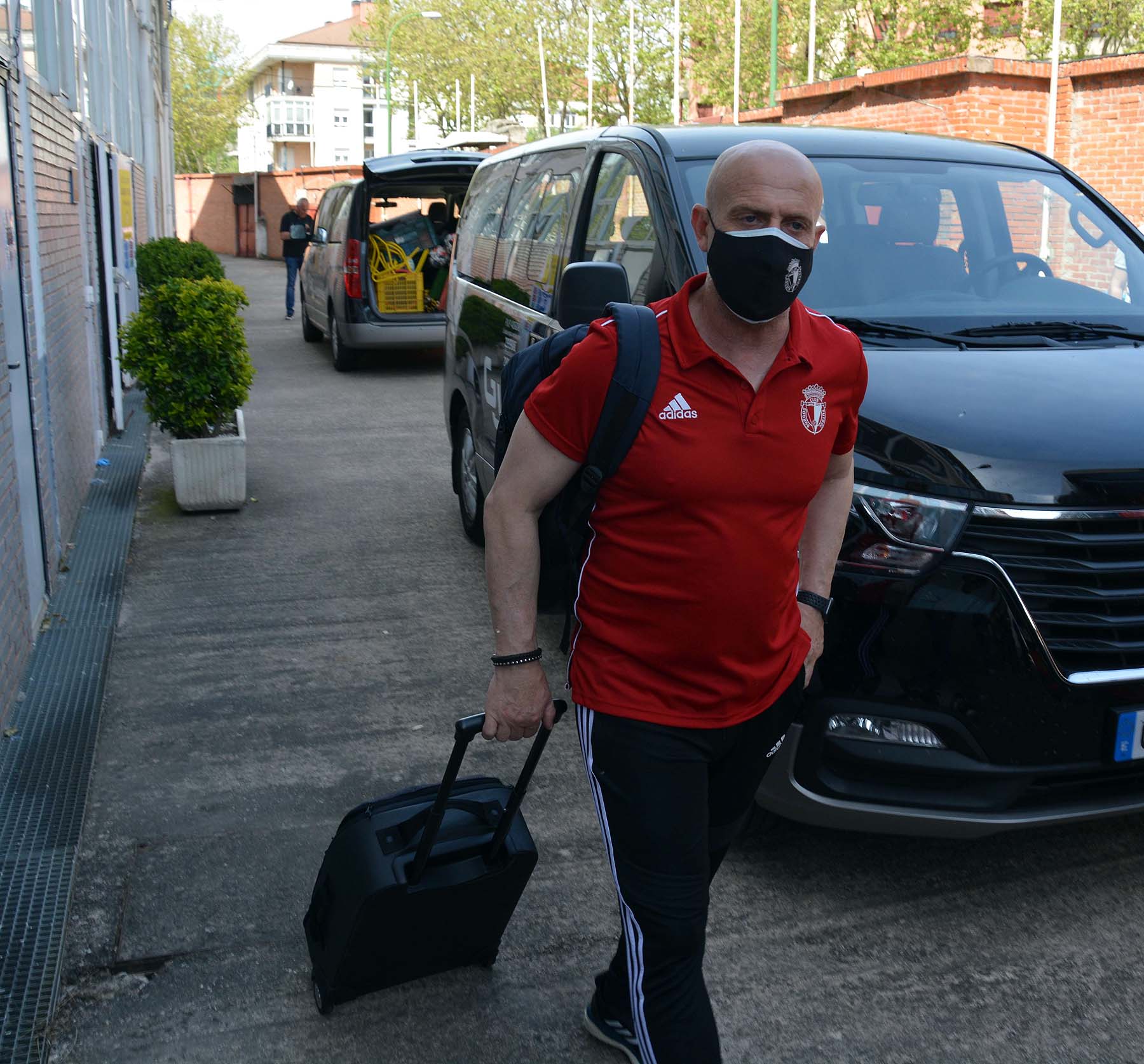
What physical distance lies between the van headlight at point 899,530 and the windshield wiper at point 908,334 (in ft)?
2.91

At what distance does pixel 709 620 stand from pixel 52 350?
563 centimetres

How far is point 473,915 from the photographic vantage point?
2930 mm

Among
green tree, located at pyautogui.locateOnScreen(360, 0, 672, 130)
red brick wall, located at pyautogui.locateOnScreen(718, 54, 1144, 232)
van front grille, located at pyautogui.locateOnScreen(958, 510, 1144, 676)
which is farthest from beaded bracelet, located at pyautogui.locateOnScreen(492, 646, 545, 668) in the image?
green tree, located at pyautogui.locateOnScreen(360, 0, 672, 130)

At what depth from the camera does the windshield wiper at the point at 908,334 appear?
12.7 ft

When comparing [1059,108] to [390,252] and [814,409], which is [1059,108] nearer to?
[390,252]

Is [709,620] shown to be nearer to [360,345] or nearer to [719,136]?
[719,136]

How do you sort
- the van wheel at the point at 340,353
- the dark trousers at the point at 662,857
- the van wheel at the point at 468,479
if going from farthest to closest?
the van wheel at the point at 340,353, the van wheel at the point at 468,479, the dark trousers at the point at 662,857

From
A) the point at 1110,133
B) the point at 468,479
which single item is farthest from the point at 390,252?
the point at 1110,133

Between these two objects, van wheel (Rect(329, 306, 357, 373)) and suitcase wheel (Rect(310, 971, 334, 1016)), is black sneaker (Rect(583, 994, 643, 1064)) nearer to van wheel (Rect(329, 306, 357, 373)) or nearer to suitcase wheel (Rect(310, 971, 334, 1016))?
suitcase wheel (Rect(310, 971, 334, 1016))

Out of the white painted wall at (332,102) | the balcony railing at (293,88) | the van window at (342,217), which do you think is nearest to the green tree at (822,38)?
the van window at (342,217)

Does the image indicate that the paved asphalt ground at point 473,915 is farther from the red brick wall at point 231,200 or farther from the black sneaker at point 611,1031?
the red brick wall at point 231,200

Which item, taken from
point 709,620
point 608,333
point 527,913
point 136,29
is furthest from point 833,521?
point 136,29

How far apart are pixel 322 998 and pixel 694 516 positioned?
1.53 meters

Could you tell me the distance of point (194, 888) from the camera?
3.54 metres
